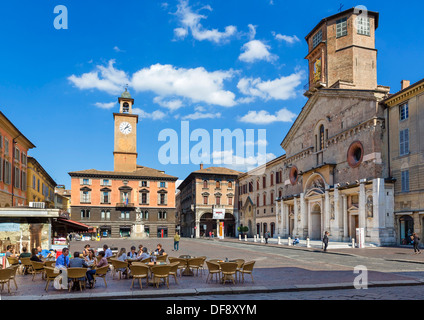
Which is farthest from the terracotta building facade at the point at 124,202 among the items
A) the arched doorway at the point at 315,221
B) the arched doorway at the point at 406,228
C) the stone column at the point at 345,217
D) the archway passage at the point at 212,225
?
the arched doorway at the point at 406,228

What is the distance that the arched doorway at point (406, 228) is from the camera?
29.0 m

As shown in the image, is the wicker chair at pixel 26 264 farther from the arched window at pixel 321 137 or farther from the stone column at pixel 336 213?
the arched window at pixel 321 137

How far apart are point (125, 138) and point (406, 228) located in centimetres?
5417

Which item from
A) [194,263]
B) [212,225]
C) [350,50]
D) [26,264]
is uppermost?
[350,50]

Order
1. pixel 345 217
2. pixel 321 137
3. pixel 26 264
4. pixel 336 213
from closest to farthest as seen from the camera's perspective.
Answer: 1. pixel 26 264
2. pixel 345 217
3. pixel 336 213
4. pixel 321 137

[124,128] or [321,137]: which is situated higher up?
[124,128]

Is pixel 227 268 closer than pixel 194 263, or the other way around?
pixel 227 268

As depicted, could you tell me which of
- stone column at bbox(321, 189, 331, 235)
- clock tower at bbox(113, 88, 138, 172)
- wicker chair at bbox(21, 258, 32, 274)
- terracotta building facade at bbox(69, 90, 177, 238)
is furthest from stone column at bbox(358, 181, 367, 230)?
clock tower at bbox(113, 88, 138, 172)

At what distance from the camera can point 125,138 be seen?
73.0 meters

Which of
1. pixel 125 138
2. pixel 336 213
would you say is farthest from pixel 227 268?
pixel 125 138

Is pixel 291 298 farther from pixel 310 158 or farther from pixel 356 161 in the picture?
pixel 310 158

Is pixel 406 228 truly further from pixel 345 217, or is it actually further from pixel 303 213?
pixel 303 213
